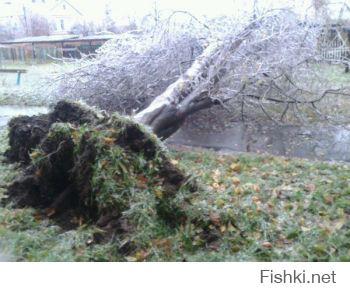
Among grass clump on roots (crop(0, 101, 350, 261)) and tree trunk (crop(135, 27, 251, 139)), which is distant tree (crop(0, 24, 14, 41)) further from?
grass clump on roots (crop(0, 101, 350, 261))

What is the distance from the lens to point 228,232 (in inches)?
127

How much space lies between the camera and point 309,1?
720cm

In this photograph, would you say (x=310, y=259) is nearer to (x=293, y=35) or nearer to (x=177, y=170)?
(x=177, y=170)

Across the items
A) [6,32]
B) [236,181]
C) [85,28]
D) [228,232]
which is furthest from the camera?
[85,28]

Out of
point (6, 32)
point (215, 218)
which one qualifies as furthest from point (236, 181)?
point (6, 32)

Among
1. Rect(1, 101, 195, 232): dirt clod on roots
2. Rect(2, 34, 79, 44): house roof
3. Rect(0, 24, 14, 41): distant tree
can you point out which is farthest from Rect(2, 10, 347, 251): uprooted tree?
Rect(0, 24, 14, 41): distant tree

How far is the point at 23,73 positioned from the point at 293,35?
5.41 m

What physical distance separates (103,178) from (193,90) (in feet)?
11.3

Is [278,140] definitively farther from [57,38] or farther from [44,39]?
[44,39]

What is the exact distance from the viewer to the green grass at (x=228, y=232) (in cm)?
295

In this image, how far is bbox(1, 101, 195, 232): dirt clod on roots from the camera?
3.36 meters

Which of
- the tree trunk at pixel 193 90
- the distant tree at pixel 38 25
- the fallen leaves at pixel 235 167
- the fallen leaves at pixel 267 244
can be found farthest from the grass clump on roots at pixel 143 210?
the distant tree at pixel 38 25

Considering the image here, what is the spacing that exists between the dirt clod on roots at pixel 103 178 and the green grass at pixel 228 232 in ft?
Answer: 0.31
